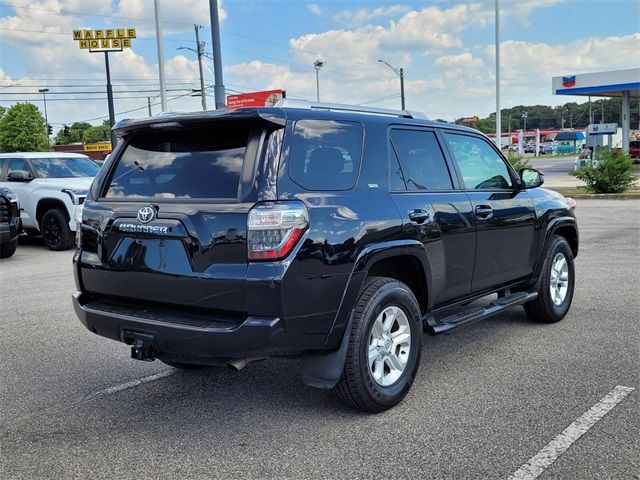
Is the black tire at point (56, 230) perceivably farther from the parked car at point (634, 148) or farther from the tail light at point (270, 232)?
the parked car at point (634, 148)

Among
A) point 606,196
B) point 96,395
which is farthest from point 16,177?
point 606,196

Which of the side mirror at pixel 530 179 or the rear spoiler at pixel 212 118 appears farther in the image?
the side mirror at pixel 530 179

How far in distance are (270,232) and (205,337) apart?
68 centimetres

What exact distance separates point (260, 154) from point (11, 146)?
7506cm

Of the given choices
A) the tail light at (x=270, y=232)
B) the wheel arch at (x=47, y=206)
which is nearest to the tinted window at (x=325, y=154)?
the tail light at (x=270, y=232)

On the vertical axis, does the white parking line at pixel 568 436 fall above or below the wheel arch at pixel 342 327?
below

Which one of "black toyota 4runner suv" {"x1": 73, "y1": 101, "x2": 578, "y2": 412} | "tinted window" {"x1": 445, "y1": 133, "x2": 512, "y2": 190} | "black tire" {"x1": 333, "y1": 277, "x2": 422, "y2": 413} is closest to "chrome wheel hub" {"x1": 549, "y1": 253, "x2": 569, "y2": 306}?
"tinted window" {"x1": 445, "y1": 133, "x2": 512, "y2": 190}

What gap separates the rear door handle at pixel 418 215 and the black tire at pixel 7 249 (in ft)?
29.4

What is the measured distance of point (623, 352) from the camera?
16.7 feet

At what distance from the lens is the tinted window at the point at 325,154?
3.69 meters

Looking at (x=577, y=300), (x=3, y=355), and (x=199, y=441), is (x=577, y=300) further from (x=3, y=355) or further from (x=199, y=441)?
(x=3, y=355)

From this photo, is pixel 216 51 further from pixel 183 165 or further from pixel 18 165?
pixel 183 165

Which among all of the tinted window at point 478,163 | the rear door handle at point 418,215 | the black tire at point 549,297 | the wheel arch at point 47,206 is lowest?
A: the black tire at point 549,297

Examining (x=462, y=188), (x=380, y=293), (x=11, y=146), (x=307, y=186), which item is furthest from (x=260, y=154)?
(x=11, y=146)
